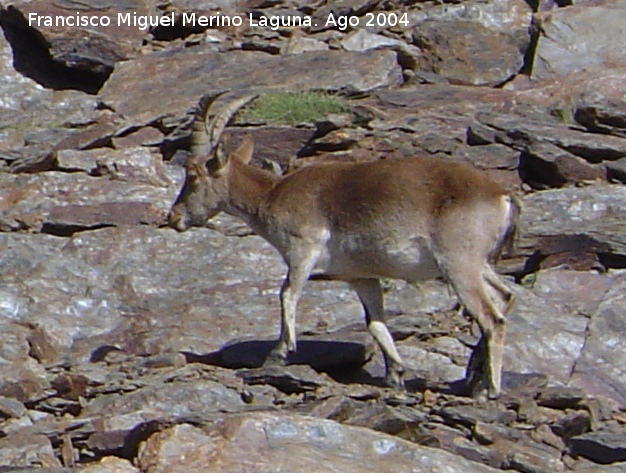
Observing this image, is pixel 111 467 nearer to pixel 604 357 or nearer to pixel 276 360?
pixel 276 360

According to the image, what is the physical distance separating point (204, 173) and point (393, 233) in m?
2.33

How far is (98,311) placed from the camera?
12.9m

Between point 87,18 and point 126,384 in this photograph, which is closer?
point 126,384

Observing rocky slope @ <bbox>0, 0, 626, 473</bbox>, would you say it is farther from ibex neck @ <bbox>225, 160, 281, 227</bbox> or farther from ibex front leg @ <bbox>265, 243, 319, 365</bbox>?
ibex neck @ <bbox>225, 160, 281, 227</bbox>

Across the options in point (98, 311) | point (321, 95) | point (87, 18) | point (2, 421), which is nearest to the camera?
point (2, 421)

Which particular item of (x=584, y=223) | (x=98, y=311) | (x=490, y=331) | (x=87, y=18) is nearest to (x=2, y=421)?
(x=98, y=311)

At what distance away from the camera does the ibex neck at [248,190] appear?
12.3m

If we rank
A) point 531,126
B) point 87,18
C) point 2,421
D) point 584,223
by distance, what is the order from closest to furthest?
point 2,421
point 584,223
point 531,126
point 87,18

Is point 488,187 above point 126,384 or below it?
above

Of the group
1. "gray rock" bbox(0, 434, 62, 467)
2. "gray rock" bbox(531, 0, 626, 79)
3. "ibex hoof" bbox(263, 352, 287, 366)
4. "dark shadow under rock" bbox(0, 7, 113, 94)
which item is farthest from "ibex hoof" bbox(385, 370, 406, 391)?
"dark shadow under rock" bbox(0, 7, 113, 94)

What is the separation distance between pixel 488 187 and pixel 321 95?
278 inches

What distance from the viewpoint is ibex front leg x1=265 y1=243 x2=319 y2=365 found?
37.2 ft

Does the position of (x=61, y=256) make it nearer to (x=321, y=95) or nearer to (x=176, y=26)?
(x=321, y=95)

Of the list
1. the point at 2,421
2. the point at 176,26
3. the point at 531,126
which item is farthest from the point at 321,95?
the point at 2,421
